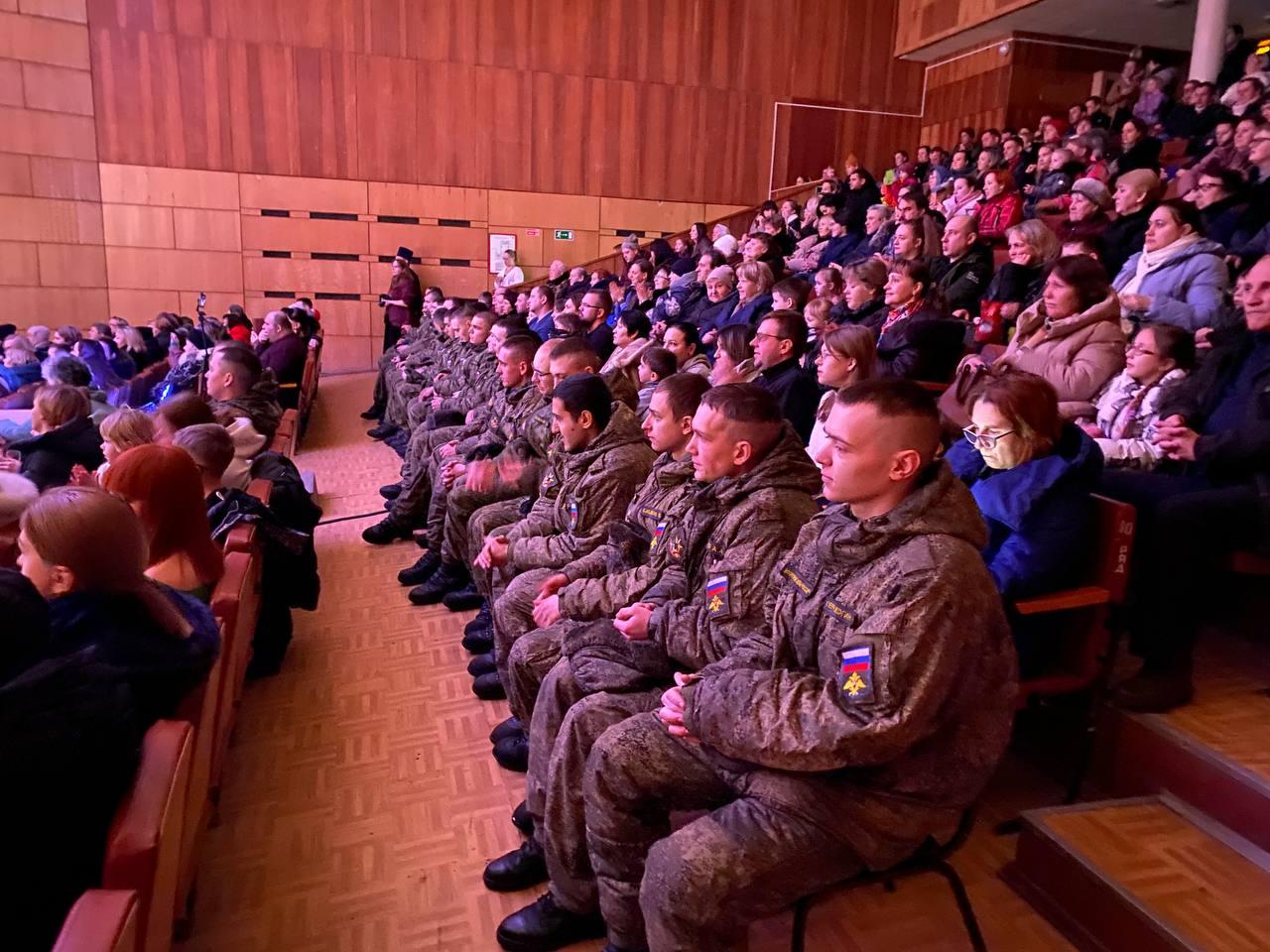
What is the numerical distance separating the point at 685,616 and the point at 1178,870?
3.86ft

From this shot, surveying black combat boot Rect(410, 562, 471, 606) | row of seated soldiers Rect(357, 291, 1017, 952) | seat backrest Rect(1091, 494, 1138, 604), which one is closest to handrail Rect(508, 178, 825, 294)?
black combat boot Rect(410, 562, 471, 606)

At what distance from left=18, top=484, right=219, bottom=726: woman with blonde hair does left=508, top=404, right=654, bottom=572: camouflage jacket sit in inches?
52.7

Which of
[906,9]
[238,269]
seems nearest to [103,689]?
[238,269]

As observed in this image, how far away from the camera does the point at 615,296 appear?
8.59 m

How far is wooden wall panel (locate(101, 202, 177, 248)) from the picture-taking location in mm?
10602

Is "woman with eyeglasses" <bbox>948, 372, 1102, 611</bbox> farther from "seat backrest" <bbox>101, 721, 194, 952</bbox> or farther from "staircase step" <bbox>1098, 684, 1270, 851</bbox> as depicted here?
"seat backrest" <bbox>101, 721, 194, 952</bbox>

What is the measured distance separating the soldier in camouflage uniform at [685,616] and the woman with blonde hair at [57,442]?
269 cm

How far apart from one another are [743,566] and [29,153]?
38.7 feet

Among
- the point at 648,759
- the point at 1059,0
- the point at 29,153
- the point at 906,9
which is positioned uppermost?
the point at 906,9

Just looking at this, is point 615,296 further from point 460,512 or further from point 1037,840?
point 1037,840

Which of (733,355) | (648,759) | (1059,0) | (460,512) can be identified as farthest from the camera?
(1059,0)

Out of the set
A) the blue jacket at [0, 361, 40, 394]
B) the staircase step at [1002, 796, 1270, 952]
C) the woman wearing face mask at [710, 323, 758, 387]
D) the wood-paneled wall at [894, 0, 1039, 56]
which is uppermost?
the wood-paneled wall at [894, 0, 1039, 56]

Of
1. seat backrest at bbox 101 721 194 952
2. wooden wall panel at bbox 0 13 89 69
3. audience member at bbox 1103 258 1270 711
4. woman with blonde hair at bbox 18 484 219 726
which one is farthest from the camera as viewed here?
wooden wall panel at bbox 0 13 89 69

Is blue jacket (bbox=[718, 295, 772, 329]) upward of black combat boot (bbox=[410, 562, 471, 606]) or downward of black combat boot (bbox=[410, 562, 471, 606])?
upward
